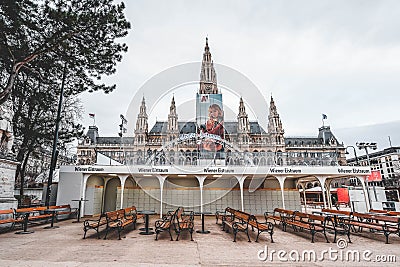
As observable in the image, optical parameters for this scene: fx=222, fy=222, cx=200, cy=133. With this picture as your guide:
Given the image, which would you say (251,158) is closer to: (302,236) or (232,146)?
(302,236)

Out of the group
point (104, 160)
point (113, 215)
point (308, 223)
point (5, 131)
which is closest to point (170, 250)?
point (113, 215)

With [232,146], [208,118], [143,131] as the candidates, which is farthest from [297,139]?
[143,131]

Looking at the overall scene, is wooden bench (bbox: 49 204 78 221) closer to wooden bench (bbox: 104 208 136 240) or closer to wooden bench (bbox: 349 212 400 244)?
wooden bench (bbox: 104 208 136 240)

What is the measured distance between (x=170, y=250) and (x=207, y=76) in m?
60.5

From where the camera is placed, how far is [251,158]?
13.1m

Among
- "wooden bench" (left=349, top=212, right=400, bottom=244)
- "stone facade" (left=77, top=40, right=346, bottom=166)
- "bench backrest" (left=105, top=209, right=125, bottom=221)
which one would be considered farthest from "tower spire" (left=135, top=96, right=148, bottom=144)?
"wooden bench" (left=349, top=212, right=400, bottom=244)

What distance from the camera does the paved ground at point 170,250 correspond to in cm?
437

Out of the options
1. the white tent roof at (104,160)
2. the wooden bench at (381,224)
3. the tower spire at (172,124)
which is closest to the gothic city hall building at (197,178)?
the white tent roof at (104,160)

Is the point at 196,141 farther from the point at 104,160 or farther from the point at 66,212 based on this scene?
the point at 66,212

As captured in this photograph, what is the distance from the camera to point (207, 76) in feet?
206

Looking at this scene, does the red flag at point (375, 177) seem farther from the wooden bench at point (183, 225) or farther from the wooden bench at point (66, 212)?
the wooden bench at point (66, 212)

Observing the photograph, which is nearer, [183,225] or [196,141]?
[183,225]

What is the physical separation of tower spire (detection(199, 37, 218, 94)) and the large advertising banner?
18.6 m

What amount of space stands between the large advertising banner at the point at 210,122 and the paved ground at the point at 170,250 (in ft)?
98.7
